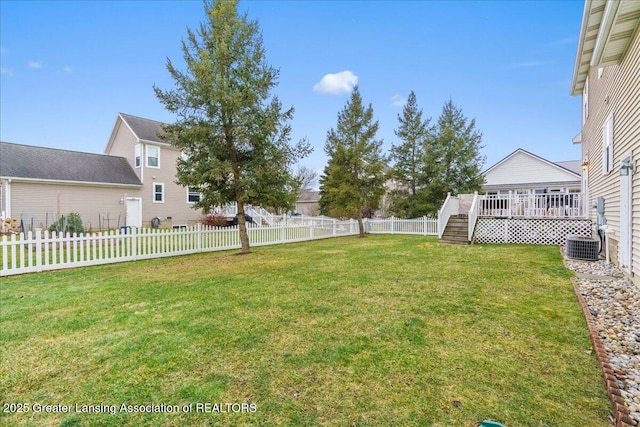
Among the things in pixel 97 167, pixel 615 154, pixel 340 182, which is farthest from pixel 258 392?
pixel 97 167

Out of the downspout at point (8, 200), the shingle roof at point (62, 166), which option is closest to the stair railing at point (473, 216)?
the shingle roof at point (62, 166)

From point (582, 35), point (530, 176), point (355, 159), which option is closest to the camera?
point (582, 35)

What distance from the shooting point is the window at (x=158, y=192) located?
21.8 meters

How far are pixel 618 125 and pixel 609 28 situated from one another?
2.63 metres

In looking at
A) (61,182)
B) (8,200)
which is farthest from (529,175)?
(8,200)

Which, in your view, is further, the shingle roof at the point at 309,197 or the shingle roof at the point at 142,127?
the shingle roof at the point at 309,197

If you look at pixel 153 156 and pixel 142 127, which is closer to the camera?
pixel 153 156

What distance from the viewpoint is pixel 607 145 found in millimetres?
7734

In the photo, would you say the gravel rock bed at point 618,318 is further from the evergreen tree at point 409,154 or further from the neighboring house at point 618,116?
the evergreen tree at point 409,154

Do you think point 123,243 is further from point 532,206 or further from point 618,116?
point 532,206

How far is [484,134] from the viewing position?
22062 millimetres

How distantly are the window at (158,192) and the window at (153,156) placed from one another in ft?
4.46

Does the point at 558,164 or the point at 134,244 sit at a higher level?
the point at 558,164

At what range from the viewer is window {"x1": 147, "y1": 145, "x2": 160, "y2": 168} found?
21.5 metres
